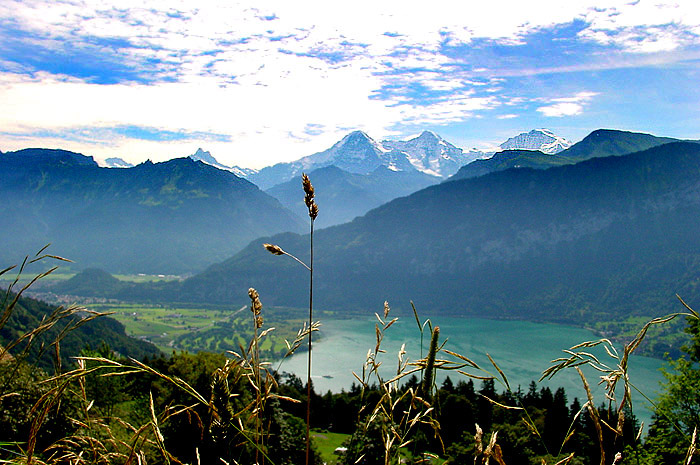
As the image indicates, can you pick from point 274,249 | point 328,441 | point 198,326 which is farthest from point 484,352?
point 274,249

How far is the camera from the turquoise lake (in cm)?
7044

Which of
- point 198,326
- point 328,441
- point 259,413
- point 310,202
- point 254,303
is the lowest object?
point 198,326

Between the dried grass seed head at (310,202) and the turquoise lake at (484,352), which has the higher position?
the dried grass seed head at (310,202)

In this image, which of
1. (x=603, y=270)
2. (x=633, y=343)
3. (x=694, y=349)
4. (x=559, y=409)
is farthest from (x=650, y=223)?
(x=633, y=343)

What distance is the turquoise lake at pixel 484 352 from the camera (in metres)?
70.4

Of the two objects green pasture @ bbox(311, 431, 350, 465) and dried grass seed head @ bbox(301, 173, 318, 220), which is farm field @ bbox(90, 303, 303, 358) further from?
dried grass seed head @ bbox(301, 173, 318, 220)

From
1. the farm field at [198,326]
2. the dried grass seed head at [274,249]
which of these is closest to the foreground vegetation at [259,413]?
the dried grass seed head at [274,249]

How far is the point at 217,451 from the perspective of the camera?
5.00 ft

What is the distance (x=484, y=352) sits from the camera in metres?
94.4

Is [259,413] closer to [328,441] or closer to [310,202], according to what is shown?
[310,202]

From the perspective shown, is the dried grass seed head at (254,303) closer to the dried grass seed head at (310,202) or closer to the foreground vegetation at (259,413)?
the foreground vegetation at (259,413)

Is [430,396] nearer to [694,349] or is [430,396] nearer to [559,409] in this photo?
[694,349]

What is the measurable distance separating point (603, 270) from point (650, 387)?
131 metres

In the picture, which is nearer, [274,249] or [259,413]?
A: [259,413]
